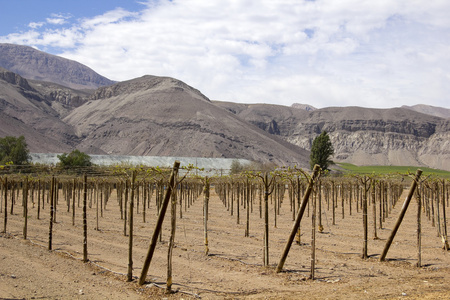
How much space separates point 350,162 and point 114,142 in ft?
224

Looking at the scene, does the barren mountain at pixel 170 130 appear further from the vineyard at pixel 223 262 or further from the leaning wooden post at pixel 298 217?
the leaning wooden post at pixel 298 217

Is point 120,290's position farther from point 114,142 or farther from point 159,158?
point 114,142

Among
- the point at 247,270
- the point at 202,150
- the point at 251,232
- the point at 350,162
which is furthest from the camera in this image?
the point at 350,162

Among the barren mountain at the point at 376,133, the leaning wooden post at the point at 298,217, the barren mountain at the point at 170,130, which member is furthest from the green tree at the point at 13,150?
the barren mountain at the point at 376,133

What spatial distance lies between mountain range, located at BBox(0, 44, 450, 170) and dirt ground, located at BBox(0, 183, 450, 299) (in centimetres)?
7143

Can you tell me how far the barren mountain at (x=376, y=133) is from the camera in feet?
406

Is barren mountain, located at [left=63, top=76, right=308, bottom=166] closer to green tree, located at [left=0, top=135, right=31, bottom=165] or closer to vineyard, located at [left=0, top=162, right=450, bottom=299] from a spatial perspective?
green tree, located at [left=0, top=135, right=31, bottom=165]

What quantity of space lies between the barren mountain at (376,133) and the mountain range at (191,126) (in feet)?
0.89

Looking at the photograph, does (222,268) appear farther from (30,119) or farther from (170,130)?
(30,119)

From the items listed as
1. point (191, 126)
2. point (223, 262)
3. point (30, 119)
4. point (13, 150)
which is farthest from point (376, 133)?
point (223, 262)

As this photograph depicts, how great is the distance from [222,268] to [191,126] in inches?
3543

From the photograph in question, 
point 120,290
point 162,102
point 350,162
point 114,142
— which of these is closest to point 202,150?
point 114,142

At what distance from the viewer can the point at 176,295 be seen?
30.0ft

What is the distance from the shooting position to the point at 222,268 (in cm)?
1158
